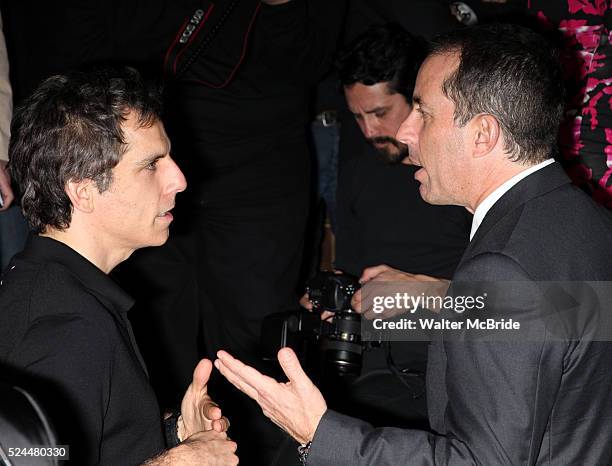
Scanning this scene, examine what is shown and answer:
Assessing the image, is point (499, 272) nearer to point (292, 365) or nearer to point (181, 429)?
point (292, 365)

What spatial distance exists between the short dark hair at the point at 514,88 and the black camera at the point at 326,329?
2.36 feet

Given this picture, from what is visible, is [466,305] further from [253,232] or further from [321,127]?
[321,127]

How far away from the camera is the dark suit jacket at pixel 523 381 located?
131 cm

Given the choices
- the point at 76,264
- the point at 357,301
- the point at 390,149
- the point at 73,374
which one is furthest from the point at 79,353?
the point at 390,149

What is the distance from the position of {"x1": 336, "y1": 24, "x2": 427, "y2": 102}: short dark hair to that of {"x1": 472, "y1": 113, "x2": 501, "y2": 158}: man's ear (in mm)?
1145

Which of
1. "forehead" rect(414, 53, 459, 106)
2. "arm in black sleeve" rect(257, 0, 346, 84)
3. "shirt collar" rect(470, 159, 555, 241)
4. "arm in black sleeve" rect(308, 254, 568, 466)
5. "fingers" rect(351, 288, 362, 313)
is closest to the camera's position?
"arm in black sleeve" rect(308, 254, 568, 466)

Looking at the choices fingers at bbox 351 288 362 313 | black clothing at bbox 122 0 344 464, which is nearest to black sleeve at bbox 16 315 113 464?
fingers at bbox 351 288 362 313

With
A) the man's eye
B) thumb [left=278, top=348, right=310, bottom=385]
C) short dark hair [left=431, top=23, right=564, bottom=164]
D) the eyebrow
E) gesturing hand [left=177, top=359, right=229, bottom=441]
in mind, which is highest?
short dark hair [left=431, top=23, right=564, bottom=164]

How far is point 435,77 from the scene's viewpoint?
1.69 metres

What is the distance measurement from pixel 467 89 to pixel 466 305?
457 millimetres

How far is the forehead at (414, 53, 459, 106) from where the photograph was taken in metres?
1.66

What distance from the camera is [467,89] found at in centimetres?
161

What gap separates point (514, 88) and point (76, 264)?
2.91ft

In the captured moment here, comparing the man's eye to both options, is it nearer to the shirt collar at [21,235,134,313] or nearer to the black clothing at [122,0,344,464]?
the shirt collar at [21,235,134,313]
